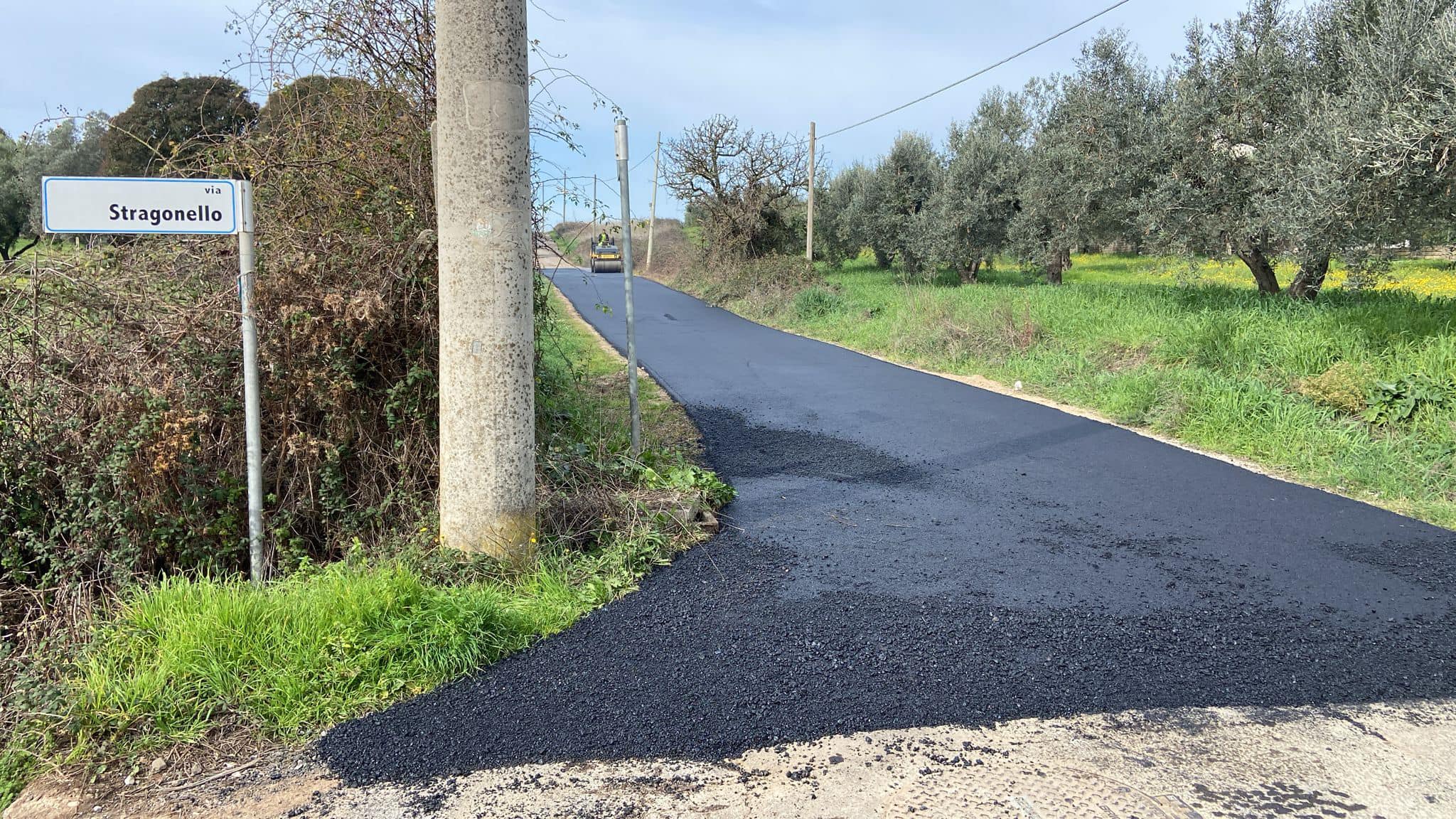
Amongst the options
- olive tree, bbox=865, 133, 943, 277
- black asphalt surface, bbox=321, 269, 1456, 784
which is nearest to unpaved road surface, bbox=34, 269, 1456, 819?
black asphalt surface, bbox=321, 269, 1456, 784

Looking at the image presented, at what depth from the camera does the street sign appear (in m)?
4.00

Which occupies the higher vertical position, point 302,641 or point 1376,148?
point 1376,148

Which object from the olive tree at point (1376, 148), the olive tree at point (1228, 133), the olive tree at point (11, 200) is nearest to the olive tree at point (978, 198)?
the olive tree at point (1228, 133)

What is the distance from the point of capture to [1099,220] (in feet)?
52.2

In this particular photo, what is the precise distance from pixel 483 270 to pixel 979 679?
3.02m

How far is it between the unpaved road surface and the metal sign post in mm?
1673

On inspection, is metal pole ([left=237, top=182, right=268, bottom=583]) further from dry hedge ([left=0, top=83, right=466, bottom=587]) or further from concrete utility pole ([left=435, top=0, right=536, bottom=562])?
concrete utility pole ([left=435, top=0, right=536, bottom=562])

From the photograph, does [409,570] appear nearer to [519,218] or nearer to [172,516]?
[172,516]

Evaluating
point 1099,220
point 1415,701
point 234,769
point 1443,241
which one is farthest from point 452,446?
point 1099,220

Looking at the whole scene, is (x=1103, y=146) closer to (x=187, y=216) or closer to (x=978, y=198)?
(x=978, y=198)

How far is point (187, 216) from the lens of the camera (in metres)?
4.28

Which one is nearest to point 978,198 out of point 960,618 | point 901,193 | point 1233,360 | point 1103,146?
point 901,193

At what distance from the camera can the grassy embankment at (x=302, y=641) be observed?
3.36 m

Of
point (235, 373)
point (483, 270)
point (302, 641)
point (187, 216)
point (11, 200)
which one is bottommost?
point (302, 641)
